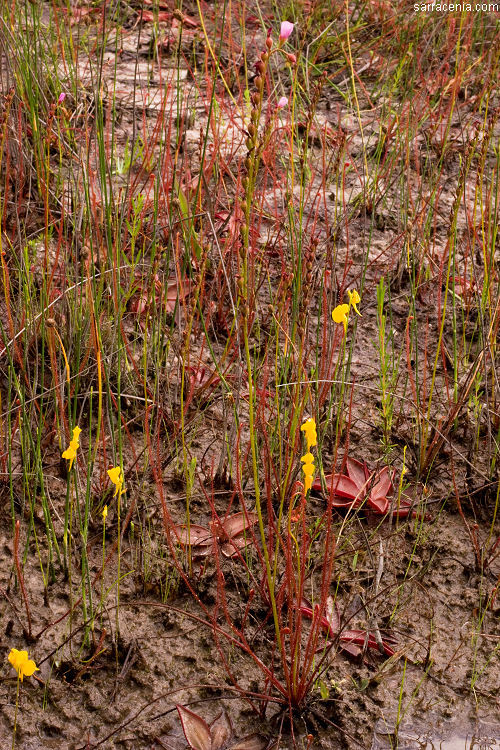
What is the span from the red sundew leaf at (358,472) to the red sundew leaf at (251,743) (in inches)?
25.4

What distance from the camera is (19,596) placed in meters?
1.56

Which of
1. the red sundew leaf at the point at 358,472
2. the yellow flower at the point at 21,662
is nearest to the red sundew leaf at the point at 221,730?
the yellow flower at the point at 21,662

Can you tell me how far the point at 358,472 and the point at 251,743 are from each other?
0.72 meters

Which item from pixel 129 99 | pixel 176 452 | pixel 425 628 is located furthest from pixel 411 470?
pixel 129 99

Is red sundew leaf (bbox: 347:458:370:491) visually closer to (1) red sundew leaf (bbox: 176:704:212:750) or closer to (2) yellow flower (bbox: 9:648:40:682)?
(1) red sundew leaf (bbox: 176:704:212:750)

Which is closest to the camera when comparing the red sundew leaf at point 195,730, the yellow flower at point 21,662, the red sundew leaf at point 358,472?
the yellow flower at point 21,662

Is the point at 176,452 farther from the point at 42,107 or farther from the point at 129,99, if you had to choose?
the point at 129,99

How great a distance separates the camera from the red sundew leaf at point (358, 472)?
72.6 inches

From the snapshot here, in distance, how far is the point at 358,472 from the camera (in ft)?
6.15

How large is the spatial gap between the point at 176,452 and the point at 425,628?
70 centimetres

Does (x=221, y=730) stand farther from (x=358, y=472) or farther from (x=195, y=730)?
(x=358, y=472)

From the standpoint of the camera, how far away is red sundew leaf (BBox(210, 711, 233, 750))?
1.36 meters

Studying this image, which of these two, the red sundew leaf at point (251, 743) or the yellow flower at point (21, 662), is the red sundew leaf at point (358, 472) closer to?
the red sundew leaf at point (251, 743)

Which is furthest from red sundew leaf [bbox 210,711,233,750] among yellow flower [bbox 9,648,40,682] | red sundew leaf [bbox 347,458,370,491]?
red sundew leaf [bbox 347,458,370,491]
